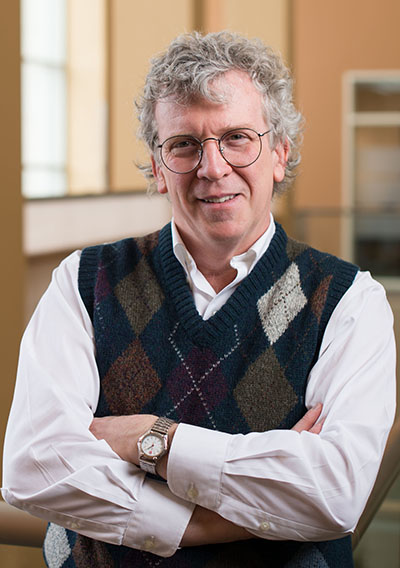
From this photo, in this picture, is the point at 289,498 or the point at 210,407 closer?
the point at 289,498

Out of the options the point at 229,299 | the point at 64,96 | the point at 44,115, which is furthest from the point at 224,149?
the point at 64,96

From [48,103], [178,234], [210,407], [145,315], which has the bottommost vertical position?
[210,407]

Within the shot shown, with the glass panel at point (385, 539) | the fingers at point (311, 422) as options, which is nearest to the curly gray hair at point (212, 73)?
the fingers at point (311, 422)

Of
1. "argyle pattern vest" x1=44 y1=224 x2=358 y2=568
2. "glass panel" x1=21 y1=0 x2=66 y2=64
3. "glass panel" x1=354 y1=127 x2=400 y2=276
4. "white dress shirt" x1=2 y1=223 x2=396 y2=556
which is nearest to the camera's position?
"white dress shirt" x1=2 y1=223 x2=396 y2=556

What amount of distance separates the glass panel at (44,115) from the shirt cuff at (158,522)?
414 centimetres

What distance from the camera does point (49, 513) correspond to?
1.38 metres

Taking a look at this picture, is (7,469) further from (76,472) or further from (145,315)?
(145,315)

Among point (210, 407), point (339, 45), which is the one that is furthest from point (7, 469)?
point (339, 45)

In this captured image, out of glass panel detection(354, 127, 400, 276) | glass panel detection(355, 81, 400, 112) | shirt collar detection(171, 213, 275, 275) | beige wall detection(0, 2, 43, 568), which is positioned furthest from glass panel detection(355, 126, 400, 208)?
shirt collar detection(171, 213, 275, 275)

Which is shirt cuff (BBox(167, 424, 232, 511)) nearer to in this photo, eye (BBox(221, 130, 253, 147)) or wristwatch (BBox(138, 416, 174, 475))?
wristwatch (BBox(138, 416, 174, 475))

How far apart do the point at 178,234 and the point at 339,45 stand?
1092 cm

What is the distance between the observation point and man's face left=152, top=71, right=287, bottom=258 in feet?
4.83

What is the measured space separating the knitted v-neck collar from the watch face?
239mm

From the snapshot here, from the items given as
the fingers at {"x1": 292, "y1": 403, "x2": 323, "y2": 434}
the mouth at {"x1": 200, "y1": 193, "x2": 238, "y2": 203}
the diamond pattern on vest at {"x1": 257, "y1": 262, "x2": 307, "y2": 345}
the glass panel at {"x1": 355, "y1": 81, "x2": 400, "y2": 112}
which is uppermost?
the glass panel at {"x1": 355, "y1": 81, "x2": 400, "y2": 112}
